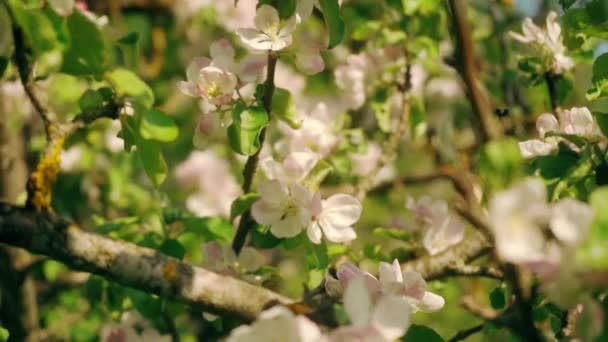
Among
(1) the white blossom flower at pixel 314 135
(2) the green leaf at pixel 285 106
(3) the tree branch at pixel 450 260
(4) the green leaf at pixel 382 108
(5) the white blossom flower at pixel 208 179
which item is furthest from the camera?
(5) the white blossom flower at pixel 208 179

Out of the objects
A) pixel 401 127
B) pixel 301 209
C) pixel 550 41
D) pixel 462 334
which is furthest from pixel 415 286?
pixel 401 127

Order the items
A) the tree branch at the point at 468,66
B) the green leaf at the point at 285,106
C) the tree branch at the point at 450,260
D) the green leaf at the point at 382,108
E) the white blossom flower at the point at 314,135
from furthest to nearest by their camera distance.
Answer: the green leaf at the point at 382,108 → the white blossom flower at the point at 314,135 → the tree branch at the point at 450,260 → the green leaf at the point at 285,106 → the tree branch at the point at 468,66

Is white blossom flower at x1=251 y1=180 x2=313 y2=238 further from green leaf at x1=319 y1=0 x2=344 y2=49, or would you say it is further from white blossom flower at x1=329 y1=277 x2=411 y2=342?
white blossom flower at x1=329 y1=277 x2=411 y2=342

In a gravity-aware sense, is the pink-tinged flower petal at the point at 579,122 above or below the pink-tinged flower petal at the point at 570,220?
below

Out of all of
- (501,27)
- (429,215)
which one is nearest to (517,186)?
(429,215)

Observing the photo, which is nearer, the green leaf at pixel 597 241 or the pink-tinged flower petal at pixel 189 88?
the green leaf at pixel 597 241

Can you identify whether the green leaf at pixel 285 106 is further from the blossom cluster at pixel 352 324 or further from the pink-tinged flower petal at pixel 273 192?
the blossom cluster at pixel 352 324

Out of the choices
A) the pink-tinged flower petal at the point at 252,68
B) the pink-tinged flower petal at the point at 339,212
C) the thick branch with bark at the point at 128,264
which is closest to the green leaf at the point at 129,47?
the pink-tinged flower petal at the point at 252,68

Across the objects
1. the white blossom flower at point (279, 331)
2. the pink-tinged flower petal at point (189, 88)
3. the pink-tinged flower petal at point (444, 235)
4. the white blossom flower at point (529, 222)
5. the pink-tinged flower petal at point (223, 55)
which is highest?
the white blossom flower at point (529, 222)
